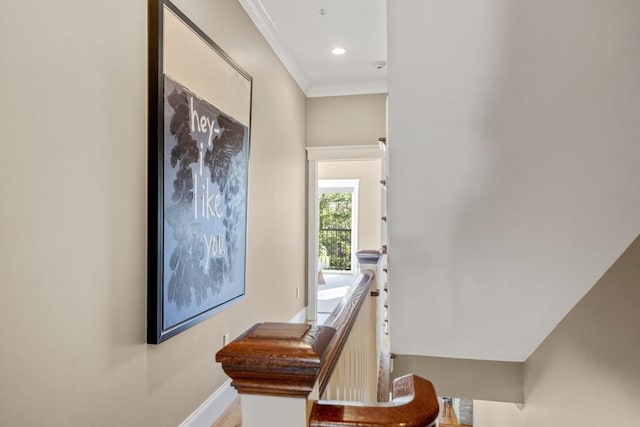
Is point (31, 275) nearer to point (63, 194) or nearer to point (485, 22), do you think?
point (63, 194)

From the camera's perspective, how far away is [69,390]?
1238mm

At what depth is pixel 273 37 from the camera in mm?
3186

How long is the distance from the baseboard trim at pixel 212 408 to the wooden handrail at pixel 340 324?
1261 mm

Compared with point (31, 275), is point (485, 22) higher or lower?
higher

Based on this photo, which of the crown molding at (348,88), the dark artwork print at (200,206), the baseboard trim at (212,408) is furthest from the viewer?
the crown molding at (348,88)

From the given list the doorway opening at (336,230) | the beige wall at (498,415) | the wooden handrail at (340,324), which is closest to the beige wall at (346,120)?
the beige wall at (498,415)

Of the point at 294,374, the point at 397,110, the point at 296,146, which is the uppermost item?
the point at 296,146

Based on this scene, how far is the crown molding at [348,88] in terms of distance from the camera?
170 inches

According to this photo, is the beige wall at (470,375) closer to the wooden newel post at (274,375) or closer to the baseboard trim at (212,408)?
the baseboard trim at (212,408)

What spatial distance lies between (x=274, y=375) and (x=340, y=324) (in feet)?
1.52

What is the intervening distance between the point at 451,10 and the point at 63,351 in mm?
2035

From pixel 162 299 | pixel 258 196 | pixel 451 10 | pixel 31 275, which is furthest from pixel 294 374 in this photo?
pixel 258 196

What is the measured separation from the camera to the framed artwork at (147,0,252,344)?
160 cm

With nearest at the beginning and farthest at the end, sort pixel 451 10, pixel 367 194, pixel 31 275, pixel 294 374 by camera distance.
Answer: pixel 294 374
pixel 31 275
pixel 451 10
pixel 367 194
